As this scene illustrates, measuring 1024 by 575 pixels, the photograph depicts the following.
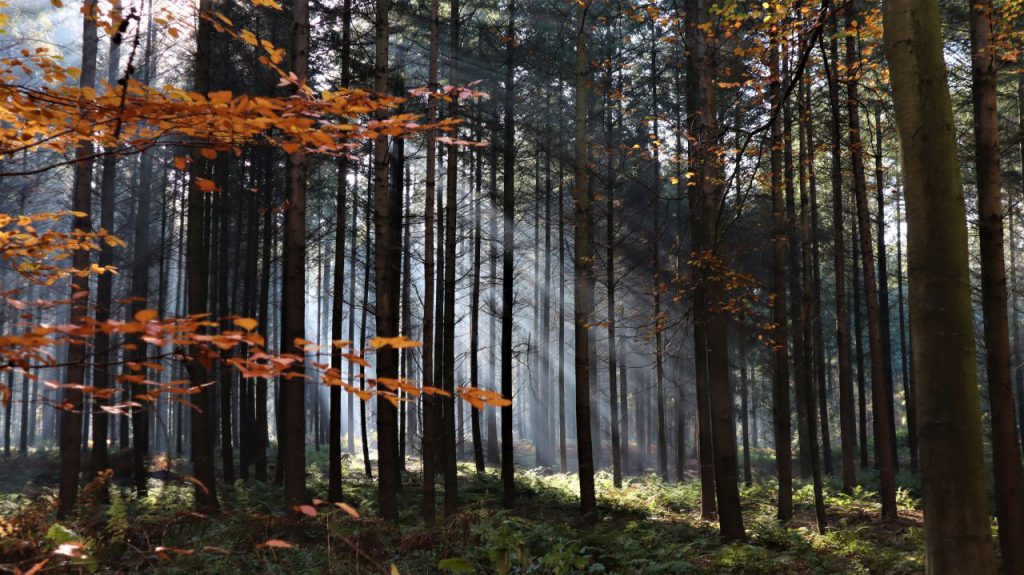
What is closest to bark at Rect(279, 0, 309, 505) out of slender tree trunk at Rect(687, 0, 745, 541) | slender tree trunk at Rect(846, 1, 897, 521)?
slender tree trunk at Rect(687, 0, 745, 541)

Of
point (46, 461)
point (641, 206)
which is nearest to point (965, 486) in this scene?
point (641, 206)

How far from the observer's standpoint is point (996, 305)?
642 cm

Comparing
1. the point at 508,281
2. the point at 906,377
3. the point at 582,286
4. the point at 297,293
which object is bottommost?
the point at 906,377

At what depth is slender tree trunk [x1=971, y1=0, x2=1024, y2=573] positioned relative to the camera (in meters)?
6.23

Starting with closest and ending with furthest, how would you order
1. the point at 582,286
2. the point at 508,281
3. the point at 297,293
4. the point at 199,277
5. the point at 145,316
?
the point at 145,316, the point at 297,293, the point at 199,277, the point at 582,286, the point at 508,281

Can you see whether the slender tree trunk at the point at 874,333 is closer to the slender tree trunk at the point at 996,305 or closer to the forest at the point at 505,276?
the forest at the point at 505,276

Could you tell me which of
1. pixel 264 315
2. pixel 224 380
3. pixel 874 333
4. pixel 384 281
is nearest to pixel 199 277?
pixel 384 281

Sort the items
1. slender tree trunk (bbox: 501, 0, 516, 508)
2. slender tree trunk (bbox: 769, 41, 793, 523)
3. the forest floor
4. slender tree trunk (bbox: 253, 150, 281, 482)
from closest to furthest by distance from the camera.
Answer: the forest floor
slender tree trunk (bbox: 769, 41, 793, 523)
slender tree trunk (bbox: 501, 0, 516, 508)
slender tree trunk (bbox: 253, 150, 281, 482)

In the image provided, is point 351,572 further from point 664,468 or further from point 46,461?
point 46,461

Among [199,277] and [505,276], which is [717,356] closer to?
[505,276]

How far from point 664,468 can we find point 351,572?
15799 mm

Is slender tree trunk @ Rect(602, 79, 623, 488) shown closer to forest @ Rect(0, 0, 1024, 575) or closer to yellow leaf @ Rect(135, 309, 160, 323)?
forest @ Rect(0, 0, 1024, 575)

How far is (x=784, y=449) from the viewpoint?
1139 cm

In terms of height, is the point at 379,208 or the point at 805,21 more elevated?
the point at 805,21
